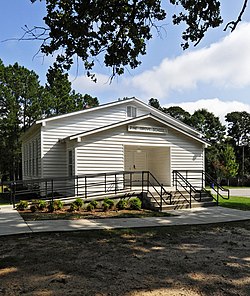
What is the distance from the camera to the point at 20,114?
125 feet

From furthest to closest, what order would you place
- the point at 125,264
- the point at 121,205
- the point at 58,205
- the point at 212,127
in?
1. the point at 212,127
2. the point at 121,205
3. the point at 58,205
4. the point at 125,264

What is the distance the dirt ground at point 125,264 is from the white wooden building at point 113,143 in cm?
778

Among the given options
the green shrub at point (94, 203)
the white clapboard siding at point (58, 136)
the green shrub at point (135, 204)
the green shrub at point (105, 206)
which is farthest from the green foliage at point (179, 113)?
the green shrub at point (105, 206)

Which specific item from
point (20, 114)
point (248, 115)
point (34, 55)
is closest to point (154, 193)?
point (34, 55)

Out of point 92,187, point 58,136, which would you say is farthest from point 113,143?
point 58,136

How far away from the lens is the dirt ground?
3939 mm

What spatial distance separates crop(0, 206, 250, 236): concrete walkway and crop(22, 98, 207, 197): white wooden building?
502 cm

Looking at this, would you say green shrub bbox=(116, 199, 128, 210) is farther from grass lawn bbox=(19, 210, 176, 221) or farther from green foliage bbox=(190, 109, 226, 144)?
green foliage bbox=(190, 109, 226, 144)

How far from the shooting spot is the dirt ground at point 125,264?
3939 mm

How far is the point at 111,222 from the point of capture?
9.14 meters

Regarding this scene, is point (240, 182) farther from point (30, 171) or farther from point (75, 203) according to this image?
point (75, 203)

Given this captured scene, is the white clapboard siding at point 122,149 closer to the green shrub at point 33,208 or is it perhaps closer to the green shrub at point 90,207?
the green shrub at point 90,207

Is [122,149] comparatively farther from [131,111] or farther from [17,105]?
[17,105]

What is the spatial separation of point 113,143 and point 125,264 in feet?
35.4
